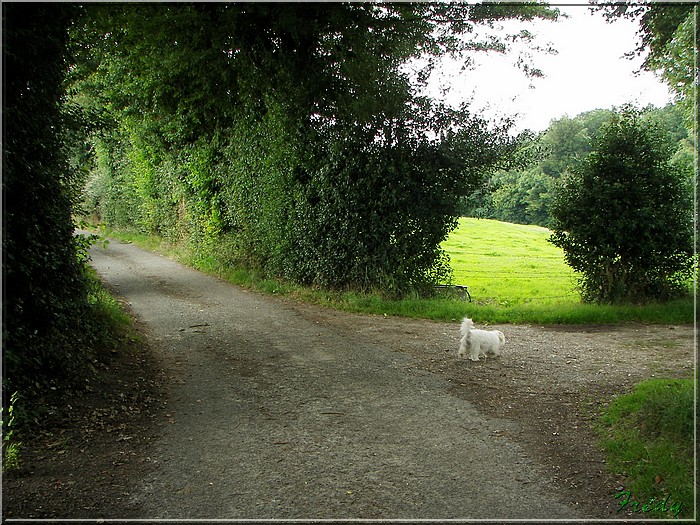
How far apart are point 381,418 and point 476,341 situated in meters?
2.65

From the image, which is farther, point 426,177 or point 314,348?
point 426,177

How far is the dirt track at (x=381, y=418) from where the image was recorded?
3979 millimetres

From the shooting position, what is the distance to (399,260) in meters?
12.1

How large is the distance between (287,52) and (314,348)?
24.7 feet

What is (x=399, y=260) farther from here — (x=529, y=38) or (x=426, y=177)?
(x=529, y=38)

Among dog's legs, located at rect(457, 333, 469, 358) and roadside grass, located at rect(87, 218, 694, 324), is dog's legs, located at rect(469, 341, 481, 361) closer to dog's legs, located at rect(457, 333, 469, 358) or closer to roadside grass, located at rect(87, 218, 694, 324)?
dog's legs, located at rect(457, 333, 469, 358)

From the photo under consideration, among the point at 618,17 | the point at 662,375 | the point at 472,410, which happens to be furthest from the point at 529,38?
the point at 472,410

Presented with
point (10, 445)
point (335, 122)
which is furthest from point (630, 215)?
point (10, 445)

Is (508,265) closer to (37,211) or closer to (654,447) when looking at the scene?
(654,447)

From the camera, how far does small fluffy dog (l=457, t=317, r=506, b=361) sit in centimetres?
785

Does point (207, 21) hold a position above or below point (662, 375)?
above

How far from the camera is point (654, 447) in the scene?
176 inches

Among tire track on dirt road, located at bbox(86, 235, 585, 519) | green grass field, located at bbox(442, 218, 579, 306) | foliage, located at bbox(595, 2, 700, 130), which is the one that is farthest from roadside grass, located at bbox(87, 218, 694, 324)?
foliage, located at bbox(595, 2, 700, 130)

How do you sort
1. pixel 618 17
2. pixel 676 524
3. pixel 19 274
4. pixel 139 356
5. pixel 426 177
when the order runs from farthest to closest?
1. pixel 426 177
2. pixel 618 17
3. pixel 139 356
4. pixel 19 274
5. pixel 676 524
